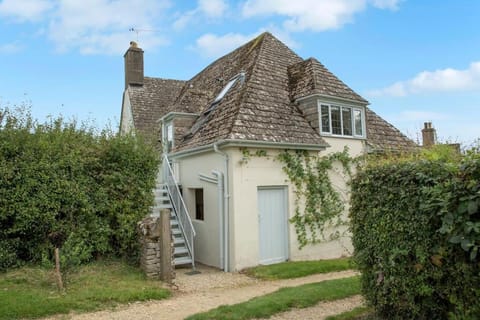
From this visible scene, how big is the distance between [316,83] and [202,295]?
818 cm

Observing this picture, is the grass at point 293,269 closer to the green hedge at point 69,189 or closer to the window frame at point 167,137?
the green hedge at point 69,189

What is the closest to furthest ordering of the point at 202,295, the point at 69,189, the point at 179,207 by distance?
the point at 202,295, the point at 69,189, the point at 179,207

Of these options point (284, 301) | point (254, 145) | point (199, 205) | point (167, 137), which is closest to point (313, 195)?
point (254, 145)

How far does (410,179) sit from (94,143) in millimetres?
8267

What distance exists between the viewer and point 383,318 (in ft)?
17.5

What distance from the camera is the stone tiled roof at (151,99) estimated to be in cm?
1923

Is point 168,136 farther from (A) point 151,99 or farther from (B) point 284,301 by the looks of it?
(B) point 284,301

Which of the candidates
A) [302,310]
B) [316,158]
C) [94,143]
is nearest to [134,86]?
[94,143]

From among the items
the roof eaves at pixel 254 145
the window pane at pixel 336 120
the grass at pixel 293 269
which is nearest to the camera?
the grass at pixel 293 269

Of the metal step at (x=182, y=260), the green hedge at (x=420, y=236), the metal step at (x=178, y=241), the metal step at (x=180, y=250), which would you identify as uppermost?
the green hedge at (x=420, y=236)

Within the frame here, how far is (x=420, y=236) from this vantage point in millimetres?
4559

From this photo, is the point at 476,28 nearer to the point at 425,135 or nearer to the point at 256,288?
the point at 425,135

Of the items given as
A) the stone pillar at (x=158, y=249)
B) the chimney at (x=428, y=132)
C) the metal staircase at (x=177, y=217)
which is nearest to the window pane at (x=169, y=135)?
the metal staircase at (x=177, y=217)

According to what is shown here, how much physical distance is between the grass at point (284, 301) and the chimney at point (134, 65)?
55.9 ft
